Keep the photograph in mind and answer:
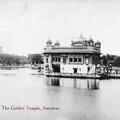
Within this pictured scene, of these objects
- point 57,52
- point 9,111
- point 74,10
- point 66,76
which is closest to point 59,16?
A: point 74,10

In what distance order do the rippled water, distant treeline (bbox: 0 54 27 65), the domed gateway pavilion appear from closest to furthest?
1. the rippled water
2. distant treeline (bbox: 0 54 27 65)
3. the domed gateway pavilion

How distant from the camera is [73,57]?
974 cm

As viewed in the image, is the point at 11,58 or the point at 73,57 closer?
the point at 73,57

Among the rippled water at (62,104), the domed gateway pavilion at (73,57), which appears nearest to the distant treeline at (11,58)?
the domed gateway pavilion at (73,57)

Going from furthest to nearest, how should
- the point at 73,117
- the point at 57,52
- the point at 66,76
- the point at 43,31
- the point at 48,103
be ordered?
the point at 57,52
the point at 66,76
the point at 43,31
the point at 48,103
the point at 73,117

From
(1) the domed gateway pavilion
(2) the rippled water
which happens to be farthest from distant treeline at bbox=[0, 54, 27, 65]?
(2) the rippled water

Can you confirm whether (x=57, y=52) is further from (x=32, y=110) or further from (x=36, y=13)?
(x=32, y=110)

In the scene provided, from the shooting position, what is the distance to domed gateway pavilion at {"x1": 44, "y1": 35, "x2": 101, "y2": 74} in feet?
31.4

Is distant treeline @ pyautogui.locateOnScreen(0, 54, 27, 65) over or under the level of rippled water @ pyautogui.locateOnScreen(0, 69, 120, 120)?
over

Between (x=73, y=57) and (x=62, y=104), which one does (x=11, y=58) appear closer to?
(x=73, y=57)

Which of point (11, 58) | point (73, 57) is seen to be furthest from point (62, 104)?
point (11, 58)

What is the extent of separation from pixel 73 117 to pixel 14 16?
1683 mm

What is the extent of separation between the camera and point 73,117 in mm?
3459

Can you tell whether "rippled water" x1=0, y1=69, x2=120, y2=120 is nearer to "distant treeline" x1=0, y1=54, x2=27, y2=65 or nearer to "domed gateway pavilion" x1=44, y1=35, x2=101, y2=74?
"distant treeline" x1=0, y1=54, x2=27, y2=65
